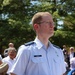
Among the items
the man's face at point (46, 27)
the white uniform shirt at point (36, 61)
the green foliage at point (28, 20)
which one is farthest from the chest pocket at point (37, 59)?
the green foliage at point (28, 20)

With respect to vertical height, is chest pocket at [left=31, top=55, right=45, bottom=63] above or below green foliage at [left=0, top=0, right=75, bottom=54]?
above

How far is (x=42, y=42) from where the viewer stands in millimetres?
3322

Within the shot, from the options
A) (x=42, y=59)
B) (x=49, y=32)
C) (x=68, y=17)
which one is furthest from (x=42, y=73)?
(x=68, y=17)

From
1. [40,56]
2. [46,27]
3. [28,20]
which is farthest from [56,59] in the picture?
[28,20]

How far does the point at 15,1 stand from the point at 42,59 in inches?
1045

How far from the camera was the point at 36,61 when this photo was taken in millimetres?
3178

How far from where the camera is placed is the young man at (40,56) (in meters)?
3.19

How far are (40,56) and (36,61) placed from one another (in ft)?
0.26

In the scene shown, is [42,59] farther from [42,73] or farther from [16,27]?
[16,27]

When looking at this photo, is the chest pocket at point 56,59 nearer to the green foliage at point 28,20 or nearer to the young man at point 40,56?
the young man at point 40,56

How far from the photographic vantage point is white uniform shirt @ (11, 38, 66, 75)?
319 centimetres

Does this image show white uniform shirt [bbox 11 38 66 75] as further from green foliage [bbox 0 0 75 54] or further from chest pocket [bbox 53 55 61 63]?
green foliage [bbox 0 0 75 54]

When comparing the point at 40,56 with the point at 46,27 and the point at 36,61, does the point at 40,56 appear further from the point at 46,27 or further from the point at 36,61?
the point at 46,27

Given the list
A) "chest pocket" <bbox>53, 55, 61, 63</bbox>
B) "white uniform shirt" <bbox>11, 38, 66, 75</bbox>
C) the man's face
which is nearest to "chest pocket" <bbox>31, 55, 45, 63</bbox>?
"white uniform shirt" <bbox>11, 38, 66, 75</bbox>
